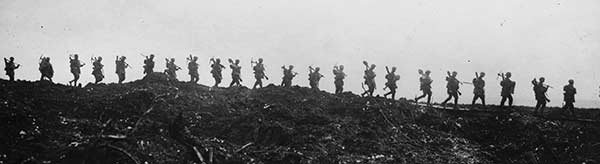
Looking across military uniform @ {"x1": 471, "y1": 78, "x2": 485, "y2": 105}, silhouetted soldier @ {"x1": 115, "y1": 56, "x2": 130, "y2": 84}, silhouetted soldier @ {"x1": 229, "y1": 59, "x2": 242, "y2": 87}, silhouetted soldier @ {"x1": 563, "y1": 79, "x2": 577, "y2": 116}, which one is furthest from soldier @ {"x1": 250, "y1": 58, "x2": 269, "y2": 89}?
silhouetted soldier @ {"x1": 563, "y1": 79, "x2": 577, "y2": 116}

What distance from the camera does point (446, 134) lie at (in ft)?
52.5

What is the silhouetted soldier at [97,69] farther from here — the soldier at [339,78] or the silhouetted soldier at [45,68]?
the soldier at [339,78]

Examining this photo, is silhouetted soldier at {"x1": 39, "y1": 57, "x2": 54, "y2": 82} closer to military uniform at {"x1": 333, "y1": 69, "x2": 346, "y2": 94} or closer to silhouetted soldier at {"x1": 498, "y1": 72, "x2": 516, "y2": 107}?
military uniform at {"x1": 333, "y1": 69, "x2": 346, "y2": 94}

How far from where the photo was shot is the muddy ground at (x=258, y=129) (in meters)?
11.5

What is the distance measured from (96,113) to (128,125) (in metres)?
1.63

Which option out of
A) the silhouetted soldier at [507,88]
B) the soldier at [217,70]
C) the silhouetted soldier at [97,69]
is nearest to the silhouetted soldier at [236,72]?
the soldier at [217,70]

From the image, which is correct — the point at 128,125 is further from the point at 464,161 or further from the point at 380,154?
the point at 464,161

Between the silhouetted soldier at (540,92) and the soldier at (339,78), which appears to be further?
the soldier at (339,78)

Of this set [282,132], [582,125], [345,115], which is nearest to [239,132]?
[282,132]

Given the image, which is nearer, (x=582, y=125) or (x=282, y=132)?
(x=282, y=132)

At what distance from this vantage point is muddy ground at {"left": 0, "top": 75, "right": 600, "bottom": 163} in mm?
11547

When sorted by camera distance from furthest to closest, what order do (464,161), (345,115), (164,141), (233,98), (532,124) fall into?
1. (233,98)
2. (345,115)
3. (532,124)
4. (464,161)
5. (164,141)

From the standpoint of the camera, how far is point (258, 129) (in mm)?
14492

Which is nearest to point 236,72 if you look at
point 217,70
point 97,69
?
point 217,70
